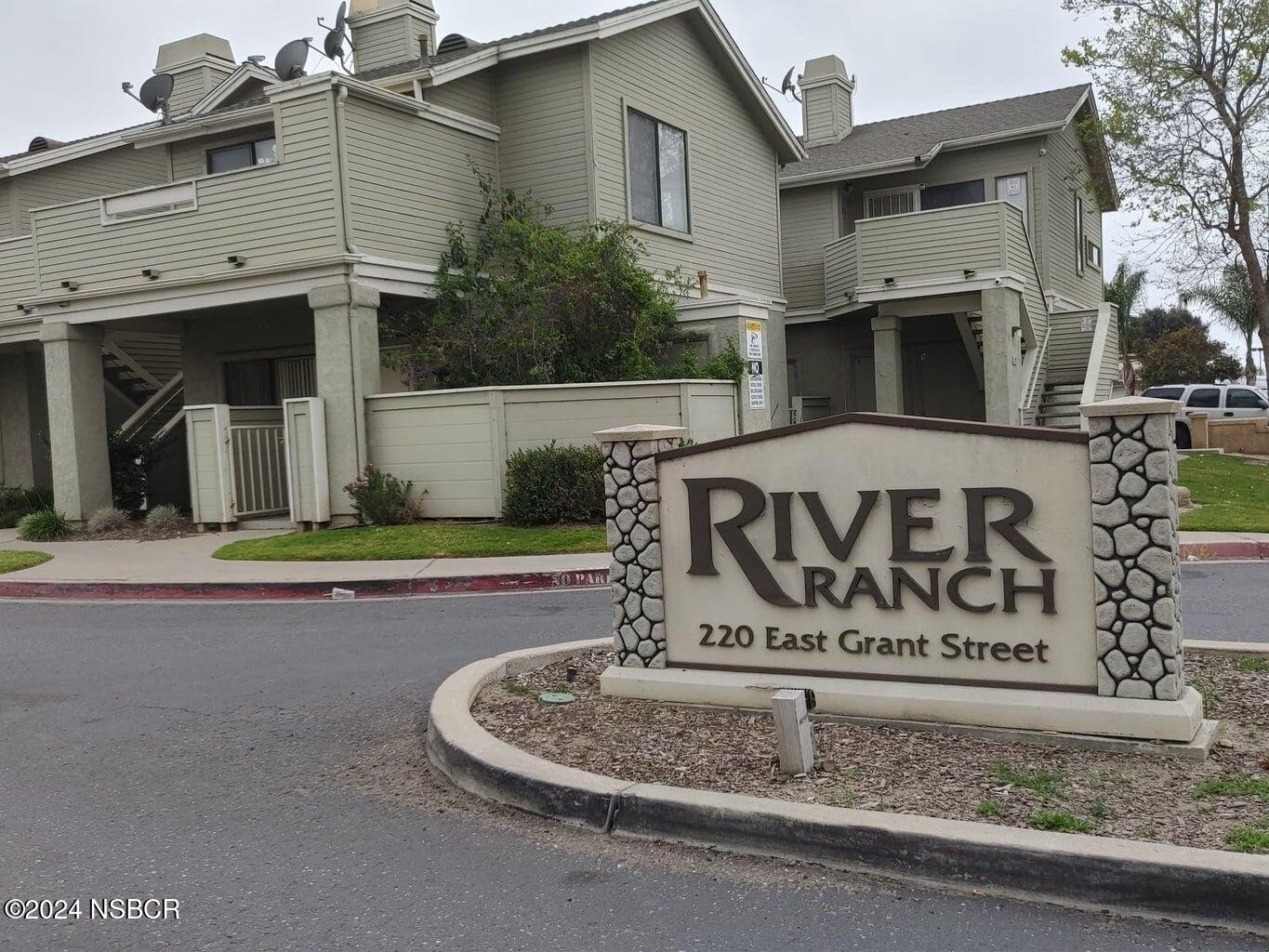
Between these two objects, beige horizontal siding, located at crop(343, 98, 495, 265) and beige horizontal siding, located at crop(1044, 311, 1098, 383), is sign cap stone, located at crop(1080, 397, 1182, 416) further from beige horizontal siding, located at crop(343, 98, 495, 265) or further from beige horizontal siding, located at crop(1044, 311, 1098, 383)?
beige horizontal siding, located at crop(1044, 311, 1098, 383)

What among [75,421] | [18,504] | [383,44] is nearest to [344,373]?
[75,421]

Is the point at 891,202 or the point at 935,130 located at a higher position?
the point at 935,130

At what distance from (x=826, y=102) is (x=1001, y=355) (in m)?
12.6

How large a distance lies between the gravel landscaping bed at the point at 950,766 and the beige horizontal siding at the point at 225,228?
36.2ft

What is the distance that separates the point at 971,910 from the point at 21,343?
2169 cm

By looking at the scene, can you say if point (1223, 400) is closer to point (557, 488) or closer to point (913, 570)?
point (557, 488)

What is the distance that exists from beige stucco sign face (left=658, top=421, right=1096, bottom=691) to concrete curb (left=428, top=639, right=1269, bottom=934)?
4.51 feet

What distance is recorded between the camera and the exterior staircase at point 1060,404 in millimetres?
21203

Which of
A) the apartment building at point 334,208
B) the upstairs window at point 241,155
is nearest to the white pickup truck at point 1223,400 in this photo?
the apartment building at point 334,208

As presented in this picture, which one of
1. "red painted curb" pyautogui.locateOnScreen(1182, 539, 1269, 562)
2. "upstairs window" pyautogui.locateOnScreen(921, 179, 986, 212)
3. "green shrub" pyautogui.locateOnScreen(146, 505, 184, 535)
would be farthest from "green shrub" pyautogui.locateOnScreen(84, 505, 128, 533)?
"upstairs window" pyautogui.locateOnScreen(921, 179, 986, 212)

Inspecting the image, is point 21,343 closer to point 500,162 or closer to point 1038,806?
point 500,162

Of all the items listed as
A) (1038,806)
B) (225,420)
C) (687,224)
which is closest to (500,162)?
(687,224)

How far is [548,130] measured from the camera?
61.5ft

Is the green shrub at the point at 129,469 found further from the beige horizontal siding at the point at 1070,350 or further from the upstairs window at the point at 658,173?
the beige horizontal siding at the point at 1070,350
